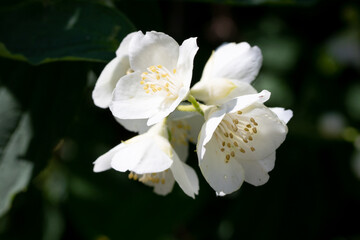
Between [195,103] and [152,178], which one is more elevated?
[195,103]

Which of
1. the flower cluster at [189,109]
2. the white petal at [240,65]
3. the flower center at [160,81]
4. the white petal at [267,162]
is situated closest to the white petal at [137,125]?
the flower cluster at [189,109]

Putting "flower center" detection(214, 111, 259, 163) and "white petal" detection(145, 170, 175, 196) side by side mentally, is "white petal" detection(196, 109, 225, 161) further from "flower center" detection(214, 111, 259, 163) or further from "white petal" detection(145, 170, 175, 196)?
"white petal" detection(145, 170, 175, 196)

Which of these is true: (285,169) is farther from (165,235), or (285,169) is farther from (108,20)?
(108,20)

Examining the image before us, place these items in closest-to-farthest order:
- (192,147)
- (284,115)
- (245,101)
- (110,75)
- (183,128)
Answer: (245,101)
(284,115)
(110,75)
(183,128)
(192,147)

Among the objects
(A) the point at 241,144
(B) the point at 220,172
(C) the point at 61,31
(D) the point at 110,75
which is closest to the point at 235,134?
(A) the point at 241,144

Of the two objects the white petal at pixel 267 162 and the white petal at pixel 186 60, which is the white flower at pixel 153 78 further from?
the white petal at pixel 267 162

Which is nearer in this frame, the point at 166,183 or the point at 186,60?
the point at 186,60

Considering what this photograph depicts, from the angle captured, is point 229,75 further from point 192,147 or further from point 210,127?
point 192,147
